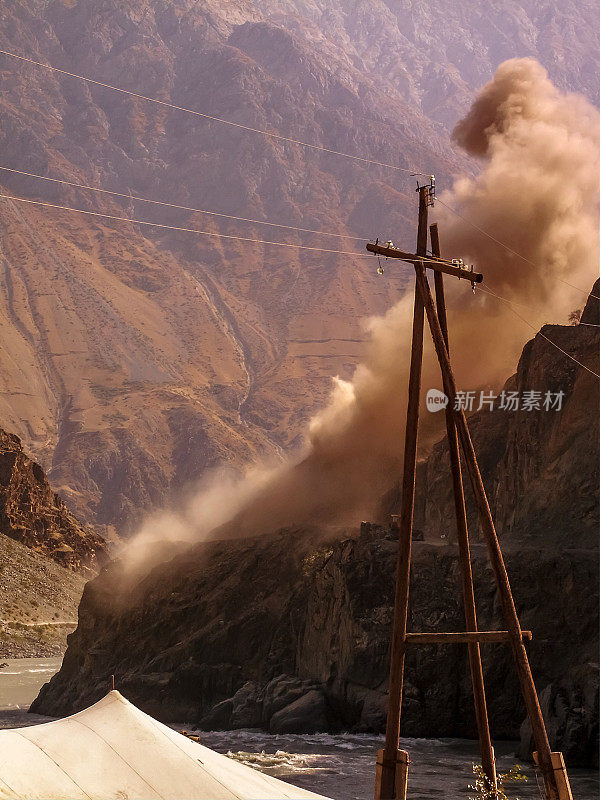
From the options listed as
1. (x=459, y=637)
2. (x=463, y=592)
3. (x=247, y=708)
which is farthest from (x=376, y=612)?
(x=459, y=637)

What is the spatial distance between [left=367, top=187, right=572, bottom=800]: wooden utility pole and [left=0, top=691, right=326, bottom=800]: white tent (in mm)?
4647

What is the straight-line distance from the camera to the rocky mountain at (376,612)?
241 ft

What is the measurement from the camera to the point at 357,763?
66.2 metres

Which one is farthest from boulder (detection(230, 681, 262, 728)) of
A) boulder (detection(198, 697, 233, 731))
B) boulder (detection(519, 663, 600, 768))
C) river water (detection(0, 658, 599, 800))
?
boulder (detection(519, 663, 600, 768))

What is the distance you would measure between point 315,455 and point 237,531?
13.2m

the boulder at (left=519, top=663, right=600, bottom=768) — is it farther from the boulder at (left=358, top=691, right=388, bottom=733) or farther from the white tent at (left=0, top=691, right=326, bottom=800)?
the white tent at (left=0, top=691, right=326, bottom=800)

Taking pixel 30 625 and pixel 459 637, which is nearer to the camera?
pixel 459 637

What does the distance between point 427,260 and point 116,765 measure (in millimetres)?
Result: 16990

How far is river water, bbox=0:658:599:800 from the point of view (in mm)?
58803

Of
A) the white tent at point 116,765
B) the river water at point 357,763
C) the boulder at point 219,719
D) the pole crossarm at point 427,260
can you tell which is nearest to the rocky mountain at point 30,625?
the boulder at point 219,719

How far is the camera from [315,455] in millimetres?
136625

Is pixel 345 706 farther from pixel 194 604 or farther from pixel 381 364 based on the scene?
pixel 381 364

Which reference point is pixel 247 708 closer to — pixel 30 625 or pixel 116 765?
pixel 116 765

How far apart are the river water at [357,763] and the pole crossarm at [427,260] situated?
96.5 feet
